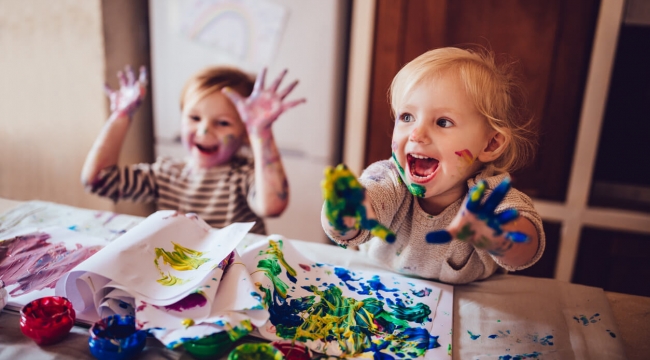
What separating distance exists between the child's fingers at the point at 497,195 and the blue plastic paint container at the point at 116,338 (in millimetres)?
473

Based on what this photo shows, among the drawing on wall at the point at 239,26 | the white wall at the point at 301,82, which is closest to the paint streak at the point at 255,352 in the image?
the white wall at the point at 301,82

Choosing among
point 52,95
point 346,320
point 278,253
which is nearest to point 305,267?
point 278,253

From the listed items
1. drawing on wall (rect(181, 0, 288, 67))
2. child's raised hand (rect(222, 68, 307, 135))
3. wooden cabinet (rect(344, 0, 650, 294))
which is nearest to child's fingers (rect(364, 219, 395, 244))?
child's raised hand (rect(222, 68, 307, 135))

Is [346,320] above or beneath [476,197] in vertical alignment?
beneath

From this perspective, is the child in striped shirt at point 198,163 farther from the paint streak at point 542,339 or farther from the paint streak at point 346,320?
the paint streak at point 542,339

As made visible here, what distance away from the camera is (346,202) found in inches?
25.3

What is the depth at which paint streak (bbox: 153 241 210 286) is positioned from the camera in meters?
0.73

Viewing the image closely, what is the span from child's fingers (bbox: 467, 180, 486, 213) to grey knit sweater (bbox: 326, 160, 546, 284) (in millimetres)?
213

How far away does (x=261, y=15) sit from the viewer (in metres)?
1.73

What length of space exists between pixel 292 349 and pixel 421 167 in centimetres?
36

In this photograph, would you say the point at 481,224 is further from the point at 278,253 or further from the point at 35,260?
the point at 35,260

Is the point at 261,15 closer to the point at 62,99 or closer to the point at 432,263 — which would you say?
the point at 62,99

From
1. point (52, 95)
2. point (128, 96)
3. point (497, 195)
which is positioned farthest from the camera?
point (52, 95)

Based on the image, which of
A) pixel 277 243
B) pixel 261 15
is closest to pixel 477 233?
pixel 277 243
